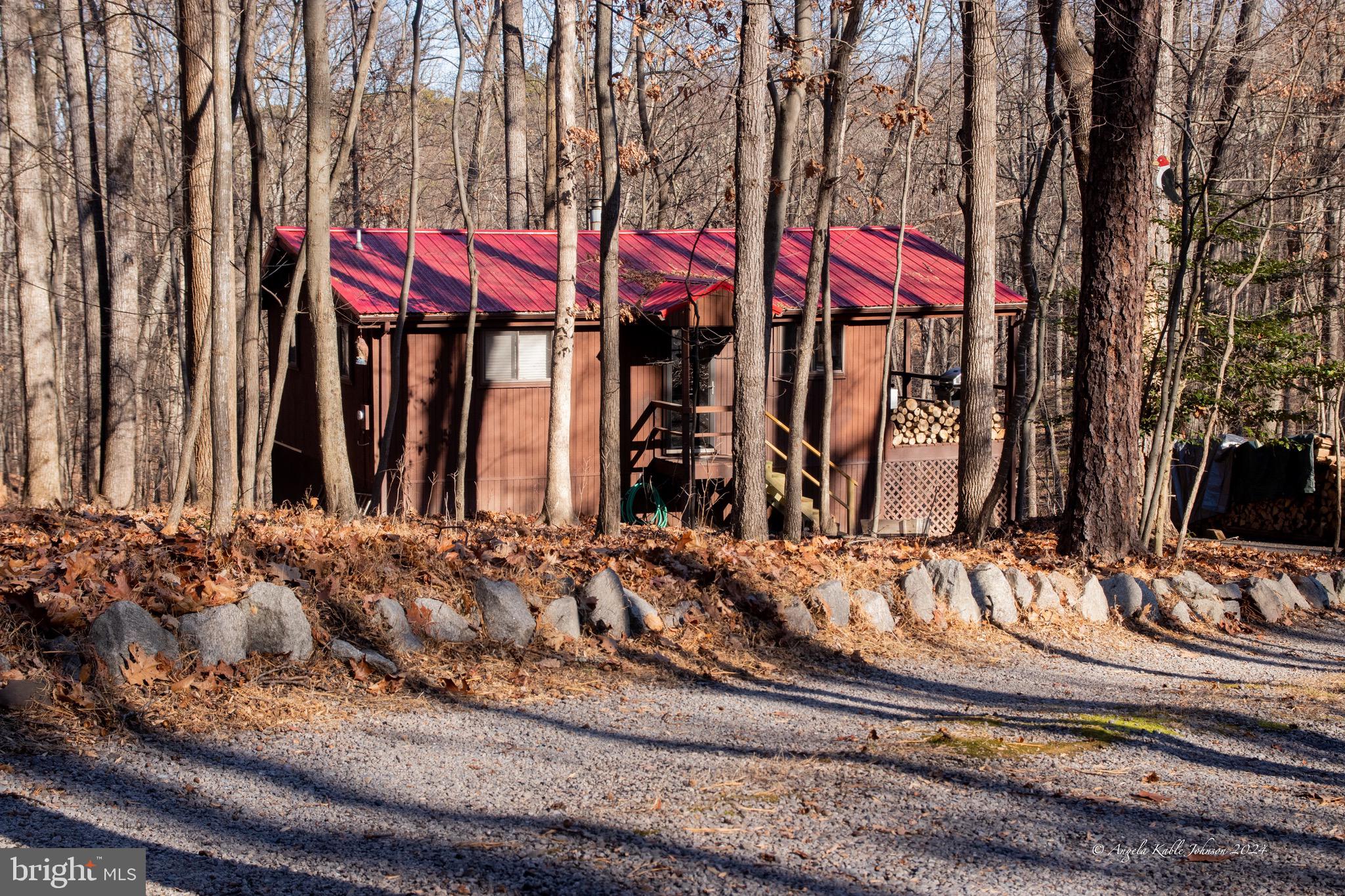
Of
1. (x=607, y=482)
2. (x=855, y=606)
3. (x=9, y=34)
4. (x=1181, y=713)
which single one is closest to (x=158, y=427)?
(x=9, y=34)

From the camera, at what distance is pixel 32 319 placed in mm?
13656

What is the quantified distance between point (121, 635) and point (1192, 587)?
7.54m

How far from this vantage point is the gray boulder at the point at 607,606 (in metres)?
6.80

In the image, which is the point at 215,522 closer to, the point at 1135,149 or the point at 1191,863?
the point at 1191,863

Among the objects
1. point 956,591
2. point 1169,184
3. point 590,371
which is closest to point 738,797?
point 956,591

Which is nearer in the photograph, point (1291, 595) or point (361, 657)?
point (361, 657)

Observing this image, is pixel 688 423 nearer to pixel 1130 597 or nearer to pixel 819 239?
pixel 819 239

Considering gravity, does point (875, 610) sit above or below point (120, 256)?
below

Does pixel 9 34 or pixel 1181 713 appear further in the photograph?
pixel 9 34

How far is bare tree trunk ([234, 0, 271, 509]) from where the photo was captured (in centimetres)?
1127

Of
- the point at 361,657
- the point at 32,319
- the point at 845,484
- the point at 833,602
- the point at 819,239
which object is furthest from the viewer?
the point at 845,484

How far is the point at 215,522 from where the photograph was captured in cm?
762

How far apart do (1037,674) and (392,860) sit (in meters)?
→ 4.64

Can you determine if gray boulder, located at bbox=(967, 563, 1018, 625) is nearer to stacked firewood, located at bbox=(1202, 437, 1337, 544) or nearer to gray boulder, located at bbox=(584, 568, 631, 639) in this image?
gray boulder, located at bbox=(584, 568, 631, 639)
